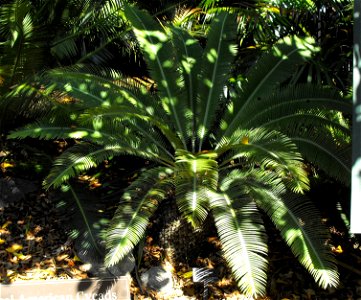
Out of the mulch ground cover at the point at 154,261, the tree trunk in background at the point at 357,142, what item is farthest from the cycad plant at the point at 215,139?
the tree trunk in background at the point at 357,142

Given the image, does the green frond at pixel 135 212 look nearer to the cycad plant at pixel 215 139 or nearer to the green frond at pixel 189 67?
the cycad plant at pixel 215 139

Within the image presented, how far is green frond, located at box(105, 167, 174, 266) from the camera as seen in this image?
180 inches

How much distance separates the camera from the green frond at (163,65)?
5.77 m

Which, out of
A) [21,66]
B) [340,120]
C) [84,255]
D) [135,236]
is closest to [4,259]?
[84,255]

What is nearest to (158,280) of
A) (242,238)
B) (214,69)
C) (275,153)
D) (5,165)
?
(242,238)

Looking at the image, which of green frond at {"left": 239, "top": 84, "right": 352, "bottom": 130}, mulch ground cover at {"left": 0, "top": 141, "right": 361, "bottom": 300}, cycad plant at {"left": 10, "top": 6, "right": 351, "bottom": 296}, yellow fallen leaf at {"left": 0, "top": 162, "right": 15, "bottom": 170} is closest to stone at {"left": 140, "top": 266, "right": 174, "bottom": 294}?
mulch ground cover at {"left": 0, "top": 141, "right": 361, "bottom": 300}

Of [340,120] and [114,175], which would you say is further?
[114,175]

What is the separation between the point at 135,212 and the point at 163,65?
171 cm

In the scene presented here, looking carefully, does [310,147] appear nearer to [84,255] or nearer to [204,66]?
[204,66]

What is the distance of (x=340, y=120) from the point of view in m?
5.43

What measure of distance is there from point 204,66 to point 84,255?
7.19ft

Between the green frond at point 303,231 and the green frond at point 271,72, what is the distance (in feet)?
3.49

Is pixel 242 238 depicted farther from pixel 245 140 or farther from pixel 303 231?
pixel 245 140

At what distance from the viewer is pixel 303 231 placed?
184 inches
